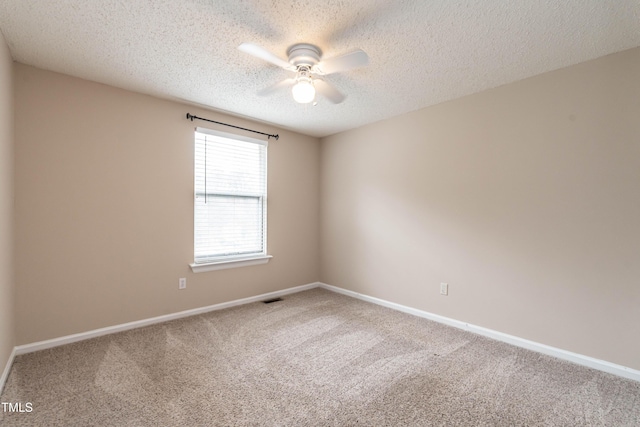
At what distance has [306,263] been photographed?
4.54m

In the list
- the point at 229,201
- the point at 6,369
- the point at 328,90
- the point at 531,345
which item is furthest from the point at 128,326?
the point at 531,345

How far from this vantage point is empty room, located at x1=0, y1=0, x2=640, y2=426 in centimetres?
184

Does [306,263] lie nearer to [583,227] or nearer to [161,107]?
[161,107]

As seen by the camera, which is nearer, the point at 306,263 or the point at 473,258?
the point at 473,258

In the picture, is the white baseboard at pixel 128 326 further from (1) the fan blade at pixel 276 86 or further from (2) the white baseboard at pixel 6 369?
(1) the fan blade at pixel 276 86

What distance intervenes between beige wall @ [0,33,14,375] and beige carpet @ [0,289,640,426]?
33 cm

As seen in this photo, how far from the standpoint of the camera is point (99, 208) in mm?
2752

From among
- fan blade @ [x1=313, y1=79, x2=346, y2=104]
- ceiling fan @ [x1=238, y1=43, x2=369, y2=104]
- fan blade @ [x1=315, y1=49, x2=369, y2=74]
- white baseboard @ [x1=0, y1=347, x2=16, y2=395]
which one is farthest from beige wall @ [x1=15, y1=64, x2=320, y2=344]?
fan blade @ [x1=315, y1=49, x2=369, y2=74]

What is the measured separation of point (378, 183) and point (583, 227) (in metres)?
2.10

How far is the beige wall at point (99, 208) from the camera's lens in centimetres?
245

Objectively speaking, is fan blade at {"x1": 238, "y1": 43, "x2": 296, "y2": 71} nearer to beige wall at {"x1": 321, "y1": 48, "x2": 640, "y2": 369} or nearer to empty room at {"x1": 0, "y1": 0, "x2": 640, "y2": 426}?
empty room at {"x1": 0, "y1": 0, "x2": 640, "y2": 426}

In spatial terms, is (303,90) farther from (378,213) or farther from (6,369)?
(6,369)

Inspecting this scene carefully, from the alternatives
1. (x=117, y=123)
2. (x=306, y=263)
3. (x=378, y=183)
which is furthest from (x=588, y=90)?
(x=117, y=123)

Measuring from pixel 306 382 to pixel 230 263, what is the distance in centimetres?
195
